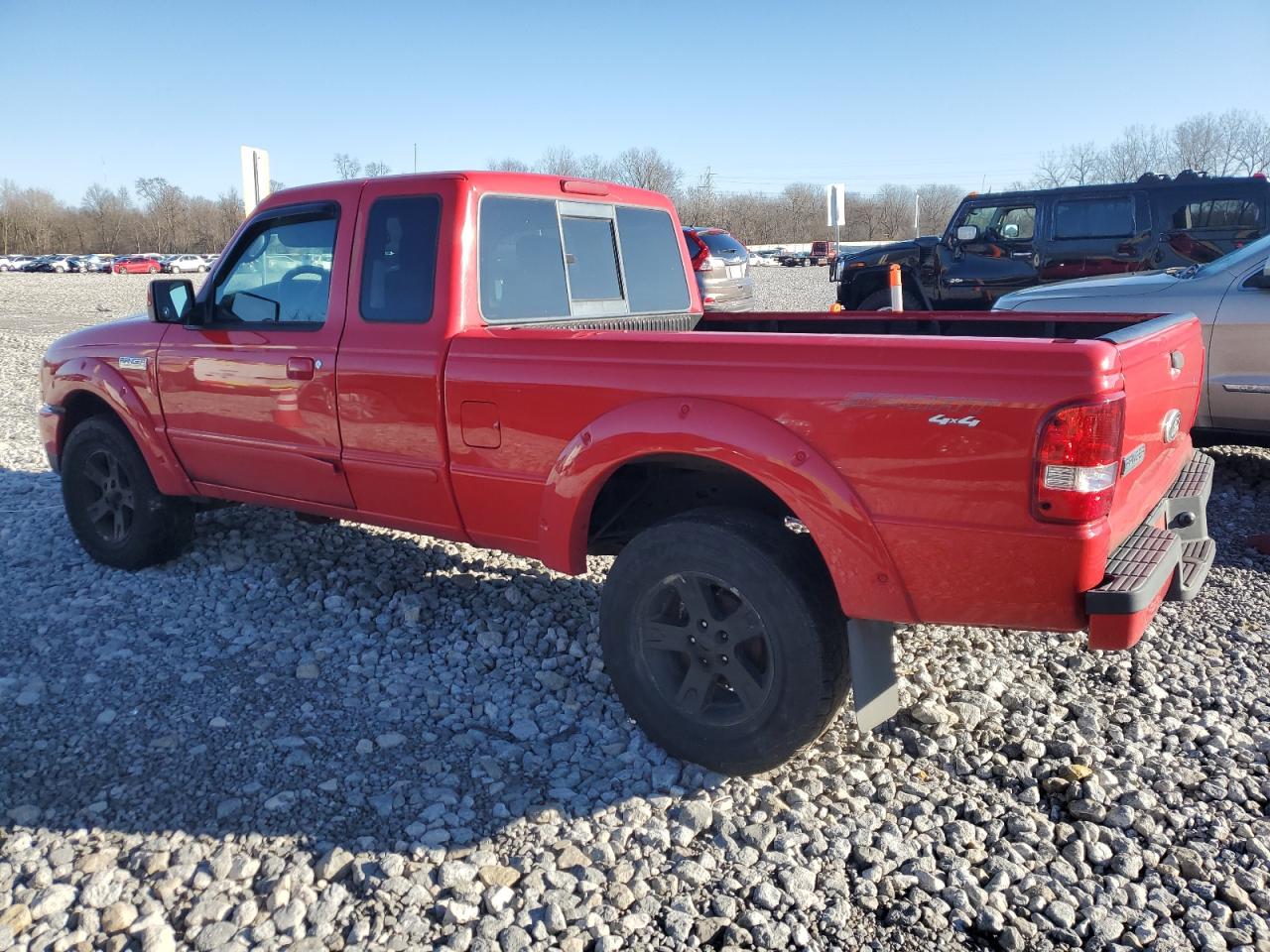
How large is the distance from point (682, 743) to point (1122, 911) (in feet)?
4.44

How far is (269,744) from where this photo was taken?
3.54 meters

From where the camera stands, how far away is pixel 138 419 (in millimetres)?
5086

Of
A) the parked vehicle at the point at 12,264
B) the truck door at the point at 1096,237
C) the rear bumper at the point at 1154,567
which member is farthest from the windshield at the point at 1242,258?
the parked vehicle at the point at 12,264

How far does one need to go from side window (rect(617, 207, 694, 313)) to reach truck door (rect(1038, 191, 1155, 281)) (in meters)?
6.75

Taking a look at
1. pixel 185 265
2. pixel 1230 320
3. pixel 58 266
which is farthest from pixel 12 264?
pixel 1230 320

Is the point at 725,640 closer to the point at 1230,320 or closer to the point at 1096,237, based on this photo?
the point at 1230,320

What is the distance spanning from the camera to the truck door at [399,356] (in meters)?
3.87

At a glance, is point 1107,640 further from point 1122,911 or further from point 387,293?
point 387,293

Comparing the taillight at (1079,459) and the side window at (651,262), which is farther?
the side window at (651,262)

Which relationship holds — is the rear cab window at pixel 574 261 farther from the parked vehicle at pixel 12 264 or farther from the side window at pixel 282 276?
the parked vehicle at pixel 12 264

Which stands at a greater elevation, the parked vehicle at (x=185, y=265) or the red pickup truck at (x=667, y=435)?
the parked vehicle at (x=185, y=265)

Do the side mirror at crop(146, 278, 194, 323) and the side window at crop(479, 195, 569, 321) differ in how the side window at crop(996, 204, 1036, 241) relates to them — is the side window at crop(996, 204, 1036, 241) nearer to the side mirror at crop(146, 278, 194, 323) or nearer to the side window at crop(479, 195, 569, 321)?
the side window at crop(479, 195, 569, 321)

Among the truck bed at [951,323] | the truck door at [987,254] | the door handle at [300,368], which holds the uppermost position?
the truck door at [987,254]

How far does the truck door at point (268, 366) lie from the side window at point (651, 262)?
132 centimetres
